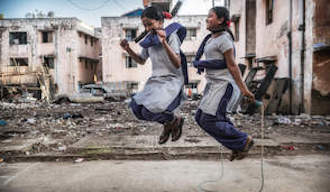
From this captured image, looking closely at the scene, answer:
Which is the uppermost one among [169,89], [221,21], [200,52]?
[221,21]

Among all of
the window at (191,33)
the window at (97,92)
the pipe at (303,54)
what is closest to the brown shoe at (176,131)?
the pipe at (303,54)

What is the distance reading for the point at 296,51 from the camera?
910cm

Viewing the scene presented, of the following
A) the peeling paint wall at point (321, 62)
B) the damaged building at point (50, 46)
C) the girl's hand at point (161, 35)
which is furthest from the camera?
the damaged building at point (50, 46)

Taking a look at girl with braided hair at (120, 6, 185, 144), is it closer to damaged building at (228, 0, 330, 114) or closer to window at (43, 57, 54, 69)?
damaged building at (228, 0, 330, 114)

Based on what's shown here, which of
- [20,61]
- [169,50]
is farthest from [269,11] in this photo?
[20,61]

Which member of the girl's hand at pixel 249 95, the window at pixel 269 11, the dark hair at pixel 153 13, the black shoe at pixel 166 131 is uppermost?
the window at pixel 269 11

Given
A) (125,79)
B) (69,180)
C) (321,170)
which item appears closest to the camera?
(69,180)

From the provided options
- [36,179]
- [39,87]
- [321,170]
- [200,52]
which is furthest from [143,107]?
[39,87]

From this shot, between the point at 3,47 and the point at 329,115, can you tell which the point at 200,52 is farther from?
the point at 3,47

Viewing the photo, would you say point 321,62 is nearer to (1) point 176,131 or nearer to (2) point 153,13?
(1) point 176,131

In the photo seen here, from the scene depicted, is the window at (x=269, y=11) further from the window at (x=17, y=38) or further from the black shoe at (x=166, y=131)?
the window at (x=17, y=38)

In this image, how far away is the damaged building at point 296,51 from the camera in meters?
8.21

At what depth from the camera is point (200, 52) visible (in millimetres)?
2709

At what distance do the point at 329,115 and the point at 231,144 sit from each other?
23.9 ft
